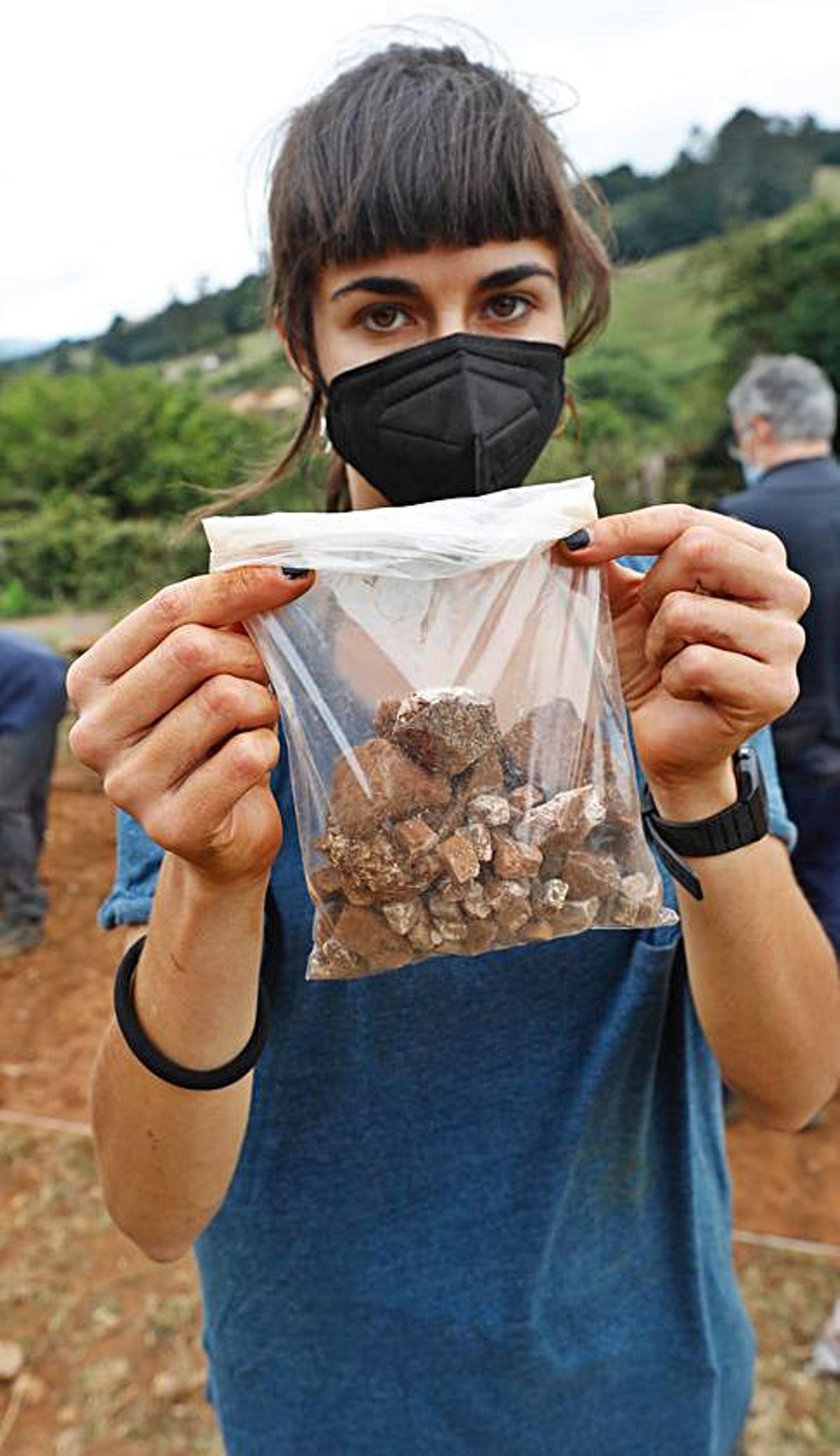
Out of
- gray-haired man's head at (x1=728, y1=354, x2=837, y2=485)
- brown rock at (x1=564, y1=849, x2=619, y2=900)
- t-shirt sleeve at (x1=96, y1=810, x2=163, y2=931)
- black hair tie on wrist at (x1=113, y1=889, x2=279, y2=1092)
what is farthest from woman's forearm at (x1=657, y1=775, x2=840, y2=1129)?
gray-haired man's head at (x1=728, y1=354, x2=837, y2=485)

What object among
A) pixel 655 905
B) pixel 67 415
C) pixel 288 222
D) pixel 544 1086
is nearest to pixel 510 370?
pixel 288 222

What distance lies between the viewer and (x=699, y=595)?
0.92 metres

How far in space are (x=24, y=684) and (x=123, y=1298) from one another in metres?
2.74

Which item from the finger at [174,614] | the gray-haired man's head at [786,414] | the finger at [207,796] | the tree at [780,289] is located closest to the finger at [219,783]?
the finger at [207,796]

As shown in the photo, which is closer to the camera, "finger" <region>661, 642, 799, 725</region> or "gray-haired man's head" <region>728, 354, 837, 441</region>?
"finger" <region>661, 642, 799, 725</region>

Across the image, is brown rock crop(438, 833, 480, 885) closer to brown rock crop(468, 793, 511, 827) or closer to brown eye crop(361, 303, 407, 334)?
→ brown rock crop(468, 793, 511, 827)

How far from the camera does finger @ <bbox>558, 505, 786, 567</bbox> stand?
0.91 metres

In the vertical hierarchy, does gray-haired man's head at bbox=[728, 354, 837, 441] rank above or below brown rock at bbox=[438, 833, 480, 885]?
above

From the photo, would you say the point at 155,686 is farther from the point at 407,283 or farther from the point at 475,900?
the point at 407,283

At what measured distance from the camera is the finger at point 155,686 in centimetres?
87

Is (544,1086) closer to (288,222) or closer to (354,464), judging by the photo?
(354,464)

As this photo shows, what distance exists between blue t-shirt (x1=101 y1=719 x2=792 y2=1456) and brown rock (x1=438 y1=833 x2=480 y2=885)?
268 millimetres

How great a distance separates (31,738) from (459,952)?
14.7 feet

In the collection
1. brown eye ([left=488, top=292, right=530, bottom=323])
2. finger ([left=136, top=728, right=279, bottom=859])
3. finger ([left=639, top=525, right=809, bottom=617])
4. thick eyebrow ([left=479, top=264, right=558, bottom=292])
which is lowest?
finger ([left=136, top=728, right=279, bottom=859])
